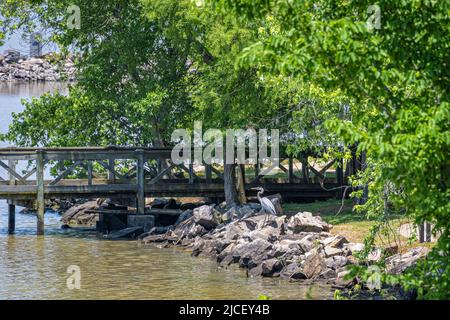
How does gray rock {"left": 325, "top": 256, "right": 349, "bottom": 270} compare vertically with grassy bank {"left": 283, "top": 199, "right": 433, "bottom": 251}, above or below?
below

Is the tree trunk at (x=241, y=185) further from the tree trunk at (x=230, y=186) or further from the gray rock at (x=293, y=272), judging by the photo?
the gray rock at (x=293, y=272)

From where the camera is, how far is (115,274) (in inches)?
1048

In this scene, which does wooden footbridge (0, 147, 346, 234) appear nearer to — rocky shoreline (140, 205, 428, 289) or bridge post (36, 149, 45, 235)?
bridge post (36, 149, 45, 235)

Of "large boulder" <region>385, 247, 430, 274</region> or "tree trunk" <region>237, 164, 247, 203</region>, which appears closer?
"large boulder" <region>385, 247, 430, 274</region>

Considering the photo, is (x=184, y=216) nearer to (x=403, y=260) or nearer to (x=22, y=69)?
(x=403, y=260)

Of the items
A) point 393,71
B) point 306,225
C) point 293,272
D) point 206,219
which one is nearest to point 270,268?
point 293,272

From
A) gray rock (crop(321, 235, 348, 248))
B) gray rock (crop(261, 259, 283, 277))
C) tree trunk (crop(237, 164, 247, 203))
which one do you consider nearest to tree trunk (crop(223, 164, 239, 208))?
tree trunk (crop(237, 164, 247, 203))

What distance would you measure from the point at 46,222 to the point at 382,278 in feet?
80.6

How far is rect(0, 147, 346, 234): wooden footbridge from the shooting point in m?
33.0

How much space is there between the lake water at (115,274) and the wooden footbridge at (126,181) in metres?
1.47

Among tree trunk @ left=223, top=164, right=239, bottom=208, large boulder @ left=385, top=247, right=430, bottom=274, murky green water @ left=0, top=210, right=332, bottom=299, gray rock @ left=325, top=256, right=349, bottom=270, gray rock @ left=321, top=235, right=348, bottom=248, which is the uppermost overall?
tree trunk @ left=223, top=164, right=239, bottom=208

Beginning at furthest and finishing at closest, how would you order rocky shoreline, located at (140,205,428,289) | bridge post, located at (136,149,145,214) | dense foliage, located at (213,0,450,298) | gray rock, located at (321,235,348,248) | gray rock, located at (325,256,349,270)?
bridge post, located at (136,149,145,214) < gray rock, located at (321,235,348,248) < gray rock, located at (325,256,349,270) < rocky shoreline, located at (140,205,428,289) < dense foliage, located at (213,0,450,298)

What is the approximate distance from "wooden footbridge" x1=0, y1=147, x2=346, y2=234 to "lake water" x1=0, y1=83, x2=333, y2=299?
1.47 m

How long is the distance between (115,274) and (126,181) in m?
7.99
